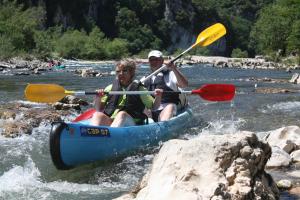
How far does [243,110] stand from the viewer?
10.5 m

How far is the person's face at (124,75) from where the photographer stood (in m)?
5.62

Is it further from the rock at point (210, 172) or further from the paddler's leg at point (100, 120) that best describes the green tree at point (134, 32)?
the rock at point (210, 172)

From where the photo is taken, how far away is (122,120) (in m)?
5.63

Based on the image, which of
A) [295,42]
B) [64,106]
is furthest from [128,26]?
[64,106]

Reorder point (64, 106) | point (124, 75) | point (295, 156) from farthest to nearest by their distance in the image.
→ point (64, 106) < point (124, 75) < point (295, 156)

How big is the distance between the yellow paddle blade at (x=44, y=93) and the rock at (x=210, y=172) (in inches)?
109

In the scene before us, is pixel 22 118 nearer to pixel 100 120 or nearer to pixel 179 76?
pixel 179 76

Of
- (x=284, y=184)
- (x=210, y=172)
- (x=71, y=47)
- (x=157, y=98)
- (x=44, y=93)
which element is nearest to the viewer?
(x=210, y=172)

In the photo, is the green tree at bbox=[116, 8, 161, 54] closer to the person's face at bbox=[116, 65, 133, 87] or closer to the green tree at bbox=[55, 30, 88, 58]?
the green tree at bbox=[55, 30, 88, 58]

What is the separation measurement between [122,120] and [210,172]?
2223mm

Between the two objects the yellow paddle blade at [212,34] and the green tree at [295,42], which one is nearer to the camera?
the yellow paddle blade at [212,34]

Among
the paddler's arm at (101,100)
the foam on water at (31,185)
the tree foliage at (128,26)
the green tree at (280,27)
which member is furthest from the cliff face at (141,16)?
the foam on water at (31,185)

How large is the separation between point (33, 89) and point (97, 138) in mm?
1503

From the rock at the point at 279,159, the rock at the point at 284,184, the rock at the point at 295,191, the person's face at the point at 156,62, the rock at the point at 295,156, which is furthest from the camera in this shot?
the person's face at the point at 156,62
